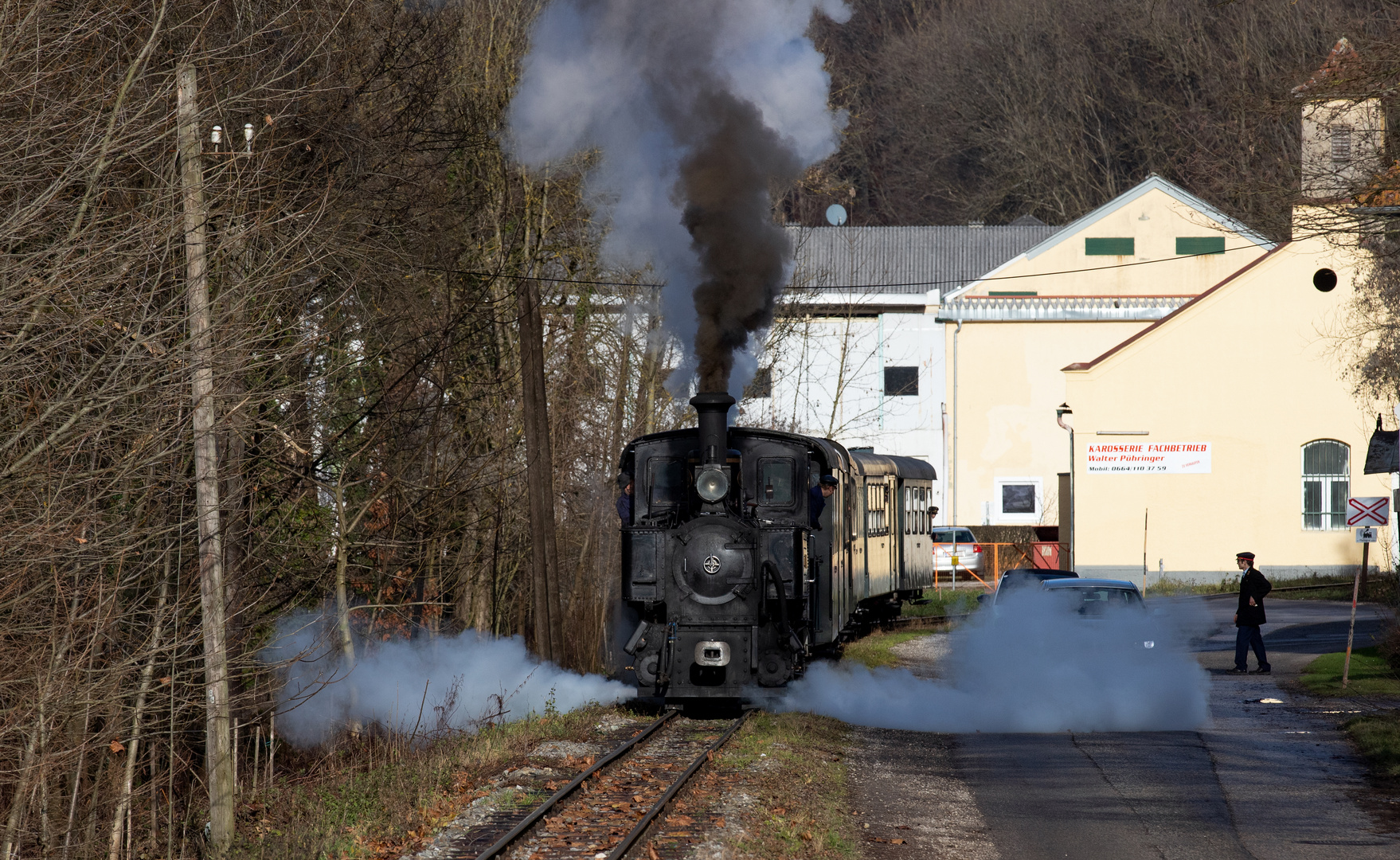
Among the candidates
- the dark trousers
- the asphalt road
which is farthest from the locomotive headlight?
the dark trousers

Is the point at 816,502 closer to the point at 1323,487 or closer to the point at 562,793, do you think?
the point at 562,793

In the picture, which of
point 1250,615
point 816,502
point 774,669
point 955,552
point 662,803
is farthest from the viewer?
point 955,552

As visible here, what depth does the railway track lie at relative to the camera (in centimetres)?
953

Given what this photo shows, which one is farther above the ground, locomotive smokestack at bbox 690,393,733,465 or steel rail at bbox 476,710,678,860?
locomotive smokestack at bbox 690,393,733,465

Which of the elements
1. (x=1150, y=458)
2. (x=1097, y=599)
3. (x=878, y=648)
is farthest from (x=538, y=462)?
(x=1150, y=458)

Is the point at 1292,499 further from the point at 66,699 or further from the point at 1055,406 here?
the point at 66,699

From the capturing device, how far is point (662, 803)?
10680 mm

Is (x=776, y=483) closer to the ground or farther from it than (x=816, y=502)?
farther from it

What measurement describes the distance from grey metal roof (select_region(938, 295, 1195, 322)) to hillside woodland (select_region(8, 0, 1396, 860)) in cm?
1218

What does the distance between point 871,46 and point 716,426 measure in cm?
5414

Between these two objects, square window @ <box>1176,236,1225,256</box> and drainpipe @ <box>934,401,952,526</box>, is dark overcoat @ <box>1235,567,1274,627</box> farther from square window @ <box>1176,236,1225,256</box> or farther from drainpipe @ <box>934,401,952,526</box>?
square window @ <box>1176,236,1225,256</box>

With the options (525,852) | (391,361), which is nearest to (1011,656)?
(391,361)

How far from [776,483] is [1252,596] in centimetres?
780

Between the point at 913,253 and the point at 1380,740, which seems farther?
the point at 913,253
